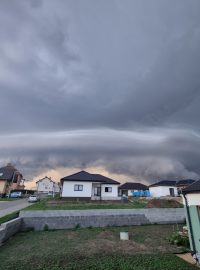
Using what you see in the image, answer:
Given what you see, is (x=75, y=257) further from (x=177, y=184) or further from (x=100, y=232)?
(x=177, y=184)

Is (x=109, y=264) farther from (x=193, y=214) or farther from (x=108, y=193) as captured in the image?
(x=108, y=193)

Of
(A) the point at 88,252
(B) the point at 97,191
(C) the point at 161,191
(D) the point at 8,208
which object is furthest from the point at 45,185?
(A) the point at 88,252

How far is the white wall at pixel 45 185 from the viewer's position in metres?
59.1

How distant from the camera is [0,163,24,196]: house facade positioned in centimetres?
4119

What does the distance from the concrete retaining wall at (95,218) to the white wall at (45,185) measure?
48.1 meters

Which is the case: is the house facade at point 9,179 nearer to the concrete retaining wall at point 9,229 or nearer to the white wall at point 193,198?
the concrete retaining wall at point 9,229

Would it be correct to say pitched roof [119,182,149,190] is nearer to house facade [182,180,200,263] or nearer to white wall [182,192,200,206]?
house facade [182,180,200,263]

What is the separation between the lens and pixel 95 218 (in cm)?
1402

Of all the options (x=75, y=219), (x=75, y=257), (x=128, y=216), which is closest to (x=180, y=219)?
(x=128, y=216)

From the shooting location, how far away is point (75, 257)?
7.62 metres

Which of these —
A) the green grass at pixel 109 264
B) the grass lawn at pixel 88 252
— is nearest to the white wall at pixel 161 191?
the grass lawn at pixel 88 252

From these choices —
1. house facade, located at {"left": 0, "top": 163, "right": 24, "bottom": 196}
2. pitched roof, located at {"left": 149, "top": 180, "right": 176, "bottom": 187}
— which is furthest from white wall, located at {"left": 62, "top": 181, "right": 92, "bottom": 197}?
pitched roof, located at {"left": 149, "top": 180, "right": 176, "bottom": 187}

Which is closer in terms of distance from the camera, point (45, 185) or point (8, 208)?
point (8, 208)

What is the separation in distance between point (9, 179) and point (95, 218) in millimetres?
35073
